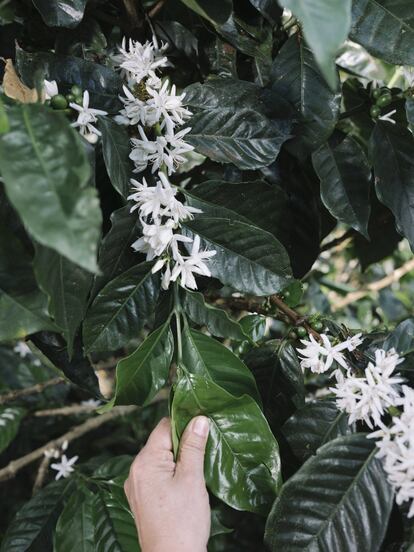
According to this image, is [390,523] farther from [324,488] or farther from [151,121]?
[151,121]

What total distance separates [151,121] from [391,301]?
51.3 inches

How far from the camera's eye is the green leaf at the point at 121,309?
759 millimetres

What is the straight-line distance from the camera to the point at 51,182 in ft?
1.62

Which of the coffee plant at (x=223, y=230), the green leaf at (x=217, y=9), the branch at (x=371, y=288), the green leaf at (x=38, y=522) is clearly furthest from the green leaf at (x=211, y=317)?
the branch at (x=371, y=288)

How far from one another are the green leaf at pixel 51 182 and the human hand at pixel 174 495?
330 millimetres

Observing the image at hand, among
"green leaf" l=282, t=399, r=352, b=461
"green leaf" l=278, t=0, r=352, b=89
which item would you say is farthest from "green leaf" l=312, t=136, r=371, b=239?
"green leaf" l=278, t=0, r=352, b=89

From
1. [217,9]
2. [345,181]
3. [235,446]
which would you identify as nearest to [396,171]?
[345,181]

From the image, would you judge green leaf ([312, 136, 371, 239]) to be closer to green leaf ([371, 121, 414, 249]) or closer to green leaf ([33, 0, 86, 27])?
green leaf ([371, 121, 414, 249])

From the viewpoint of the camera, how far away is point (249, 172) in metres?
0.93

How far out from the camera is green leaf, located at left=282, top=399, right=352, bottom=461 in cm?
78

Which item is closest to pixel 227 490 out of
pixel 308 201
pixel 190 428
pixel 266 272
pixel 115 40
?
pixel 190 428

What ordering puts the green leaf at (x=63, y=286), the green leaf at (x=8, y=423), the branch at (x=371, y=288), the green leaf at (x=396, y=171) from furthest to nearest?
the branch at (x=371, y=288)
the green leaf at (x=8, y=423)
the green leaf at (x=396, y=171)
the green leaf at (x=63, y=286)

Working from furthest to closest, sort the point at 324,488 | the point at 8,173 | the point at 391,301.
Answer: the point at 391,301
the point at 324,488
the point at 8,173

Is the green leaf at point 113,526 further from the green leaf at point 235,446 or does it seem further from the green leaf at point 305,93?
the green leaf at point 305,93
